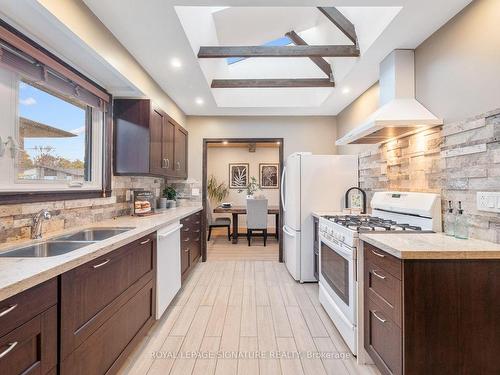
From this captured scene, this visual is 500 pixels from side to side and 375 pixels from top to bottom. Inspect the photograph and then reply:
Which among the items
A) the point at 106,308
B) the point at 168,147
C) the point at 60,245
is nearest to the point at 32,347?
the point at 106,308

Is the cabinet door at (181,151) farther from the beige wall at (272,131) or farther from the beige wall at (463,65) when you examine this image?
the beige wall at (463,65)

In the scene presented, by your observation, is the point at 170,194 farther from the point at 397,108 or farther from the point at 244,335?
the point at 397,108

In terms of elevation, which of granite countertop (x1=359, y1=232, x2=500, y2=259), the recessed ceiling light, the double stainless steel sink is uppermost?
the recessed ceiling light

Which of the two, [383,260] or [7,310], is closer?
[7,310]

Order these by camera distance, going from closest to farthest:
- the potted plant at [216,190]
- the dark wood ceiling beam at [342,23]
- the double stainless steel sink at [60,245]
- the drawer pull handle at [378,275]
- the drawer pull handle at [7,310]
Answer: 1. the drawer pull handle at [7,310]
2. the double stainless steel sink at [60,245]
3. the drawer pull handle at [378,275]
4. the dark wood ceiling beam at [342,23]
5. the potted plant at [216,190]

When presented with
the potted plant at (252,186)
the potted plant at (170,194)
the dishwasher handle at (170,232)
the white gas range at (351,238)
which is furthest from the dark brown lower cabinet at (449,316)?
the potted plant at (252,186)

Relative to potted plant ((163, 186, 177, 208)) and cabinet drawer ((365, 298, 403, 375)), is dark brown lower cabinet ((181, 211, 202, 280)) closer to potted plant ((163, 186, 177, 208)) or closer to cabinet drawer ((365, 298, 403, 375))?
potted plant ((163, 186, 177, 208))

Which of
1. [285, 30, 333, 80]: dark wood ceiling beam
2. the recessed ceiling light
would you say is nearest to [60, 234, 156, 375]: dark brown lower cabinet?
the recessed ceiling light

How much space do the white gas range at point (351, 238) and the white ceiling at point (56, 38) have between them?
89.9 inches

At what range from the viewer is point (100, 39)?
6.22 feet

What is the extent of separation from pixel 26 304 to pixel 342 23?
293cm

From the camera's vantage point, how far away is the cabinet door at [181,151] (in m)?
3.65

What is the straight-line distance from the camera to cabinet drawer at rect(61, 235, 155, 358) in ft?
3.76

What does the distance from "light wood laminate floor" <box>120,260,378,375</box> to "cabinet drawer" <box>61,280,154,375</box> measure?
0.21m
